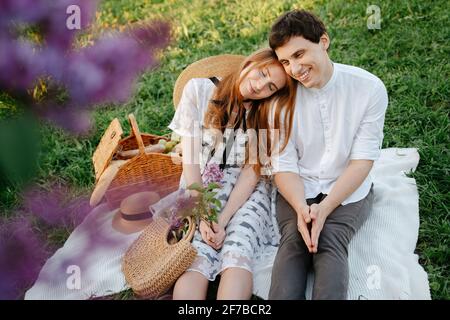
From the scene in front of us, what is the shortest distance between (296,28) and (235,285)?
3.33ft

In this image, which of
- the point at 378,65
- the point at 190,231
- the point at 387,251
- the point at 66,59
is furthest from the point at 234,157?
the point at 66,59

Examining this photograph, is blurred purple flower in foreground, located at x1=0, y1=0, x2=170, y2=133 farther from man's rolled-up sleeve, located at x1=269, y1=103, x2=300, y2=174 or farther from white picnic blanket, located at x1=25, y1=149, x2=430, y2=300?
man's rolled-up sleeve, located at x1=269, y1=103, x2=300, y2=174

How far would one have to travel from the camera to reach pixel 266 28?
15.6 feet

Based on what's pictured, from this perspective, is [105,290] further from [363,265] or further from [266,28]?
[266,28]

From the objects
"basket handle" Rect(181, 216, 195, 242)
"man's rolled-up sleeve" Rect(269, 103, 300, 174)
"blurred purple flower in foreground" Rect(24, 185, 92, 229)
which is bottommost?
"basket handle" Rect(181, 216, 195, 242)

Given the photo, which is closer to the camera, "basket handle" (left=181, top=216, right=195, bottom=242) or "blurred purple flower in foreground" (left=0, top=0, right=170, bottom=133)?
"blurred purple flower in foreground" (left=0, top=0, right=170, bottom=133)

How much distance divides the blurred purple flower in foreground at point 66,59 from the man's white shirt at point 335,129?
6.10ft

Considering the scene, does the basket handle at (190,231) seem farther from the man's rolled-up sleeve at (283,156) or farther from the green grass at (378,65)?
the green grass at (378,65)

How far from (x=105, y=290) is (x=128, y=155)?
0.82m

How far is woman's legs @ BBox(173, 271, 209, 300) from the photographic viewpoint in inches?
76.2

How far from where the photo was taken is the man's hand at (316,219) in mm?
1977

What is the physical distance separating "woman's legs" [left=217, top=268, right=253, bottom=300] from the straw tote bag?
0.15 m

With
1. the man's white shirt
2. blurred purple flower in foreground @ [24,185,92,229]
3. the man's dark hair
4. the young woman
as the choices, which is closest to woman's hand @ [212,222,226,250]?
the young woman

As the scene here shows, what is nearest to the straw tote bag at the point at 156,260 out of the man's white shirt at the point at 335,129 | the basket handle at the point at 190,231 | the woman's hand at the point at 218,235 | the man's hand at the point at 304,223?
the basket handle at the point at 190,231
